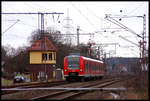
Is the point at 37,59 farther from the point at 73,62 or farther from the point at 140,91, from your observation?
the point at 140,91

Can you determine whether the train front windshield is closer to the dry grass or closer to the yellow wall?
the dry grass

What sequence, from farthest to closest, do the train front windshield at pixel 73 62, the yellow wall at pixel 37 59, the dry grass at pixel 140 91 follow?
the yellow wall at pixel 37 59 < the train front windshield at pixel 73 62 < the dry grass at pixel 140 91

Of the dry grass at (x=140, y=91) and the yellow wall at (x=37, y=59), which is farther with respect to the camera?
the yellow wall at (x=37, y=59)

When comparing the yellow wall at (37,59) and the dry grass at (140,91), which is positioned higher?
the yellow wall at (37,59)

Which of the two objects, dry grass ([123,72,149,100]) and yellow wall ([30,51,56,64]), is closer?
dry grass ([123,72,149,100])

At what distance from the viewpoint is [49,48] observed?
62219mm

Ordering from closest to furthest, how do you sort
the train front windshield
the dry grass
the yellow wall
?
1. the dry grass
2. the train front windshield
3. the yellow wall

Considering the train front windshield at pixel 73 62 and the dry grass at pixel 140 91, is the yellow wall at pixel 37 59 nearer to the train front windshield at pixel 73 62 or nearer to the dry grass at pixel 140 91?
the train front windshield at pixel 73 62

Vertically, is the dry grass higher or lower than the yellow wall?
lower

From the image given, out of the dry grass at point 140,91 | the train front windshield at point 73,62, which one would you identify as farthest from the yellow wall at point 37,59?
the dry grass at point 140,91

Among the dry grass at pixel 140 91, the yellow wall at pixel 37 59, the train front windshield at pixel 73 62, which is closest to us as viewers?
the dry grass at pixel 140 91

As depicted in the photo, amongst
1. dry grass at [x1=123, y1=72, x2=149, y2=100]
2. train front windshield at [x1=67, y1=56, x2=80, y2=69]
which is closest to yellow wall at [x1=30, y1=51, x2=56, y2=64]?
train front windshield at [x1=67, y1=56, x2=80, y2=69]

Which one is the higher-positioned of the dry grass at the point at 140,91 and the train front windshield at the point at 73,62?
the train front windshield at the point at 73,62

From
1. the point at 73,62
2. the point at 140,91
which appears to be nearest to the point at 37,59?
the point at 73,62
